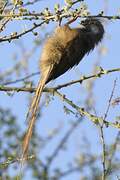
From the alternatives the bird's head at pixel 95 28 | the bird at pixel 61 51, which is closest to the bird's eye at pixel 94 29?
the bird's head at pixel 95 28

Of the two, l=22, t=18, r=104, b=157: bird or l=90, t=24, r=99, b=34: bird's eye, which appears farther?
l=90, t=24, r=99, b=34: bird's eye

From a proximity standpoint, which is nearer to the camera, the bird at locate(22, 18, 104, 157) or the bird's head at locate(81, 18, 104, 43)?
the bird at locate(22, 18, 104, 157)

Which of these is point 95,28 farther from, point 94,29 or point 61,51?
point 61,51

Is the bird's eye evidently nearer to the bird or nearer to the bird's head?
the bird's head

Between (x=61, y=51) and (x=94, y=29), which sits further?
(x=94, y=29)

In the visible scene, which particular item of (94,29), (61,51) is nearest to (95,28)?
(94,29)

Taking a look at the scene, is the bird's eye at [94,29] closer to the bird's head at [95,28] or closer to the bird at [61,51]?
the bird's head at [95,28]

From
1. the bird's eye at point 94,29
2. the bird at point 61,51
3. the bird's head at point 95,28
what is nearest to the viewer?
the bird at point 61,51

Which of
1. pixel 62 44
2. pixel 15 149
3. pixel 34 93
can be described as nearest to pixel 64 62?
pixel 62 44

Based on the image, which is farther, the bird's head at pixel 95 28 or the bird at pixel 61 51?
the bird's head at pixel 95 28

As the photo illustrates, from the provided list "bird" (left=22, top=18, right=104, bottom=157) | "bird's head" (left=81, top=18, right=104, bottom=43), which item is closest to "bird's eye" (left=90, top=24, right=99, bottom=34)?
"bird's head" (left=81, top=18, right=104, bottom=43)

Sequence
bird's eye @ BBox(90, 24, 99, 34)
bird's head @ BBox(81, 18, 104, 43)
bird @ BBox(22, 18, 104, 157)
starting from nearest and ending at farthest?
bird @ BBox(22, 18, 104, 157) < bird's head @ BBox(81, 18, 104, 43) < bird's eye @ BBox(90, 24, 99, 34)

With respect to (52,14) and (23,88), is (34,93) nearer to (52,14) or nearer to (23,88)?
(23,88)

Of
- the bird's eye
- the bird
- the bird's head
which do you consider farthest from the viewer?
the bird's eye
